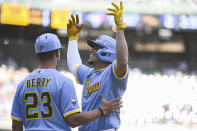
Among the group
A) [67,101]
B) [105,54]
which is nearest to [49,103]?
[67,101]

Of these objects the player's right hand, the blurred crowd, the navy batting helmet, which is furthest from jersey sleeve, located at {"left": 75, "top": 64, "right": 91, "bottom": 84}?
the blurred crowd

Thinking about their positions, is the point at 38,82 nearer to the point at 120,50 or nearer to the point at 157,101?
the point at 120,50

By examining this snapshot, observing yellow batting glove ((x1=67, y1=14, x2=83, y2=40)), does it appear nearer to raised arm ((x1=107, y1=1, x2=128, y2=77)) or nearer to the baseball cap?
raised arm ((x1=107, y1=1, x2=128, y2=77))

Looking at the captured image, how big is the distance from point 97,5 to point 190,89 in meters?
12.1

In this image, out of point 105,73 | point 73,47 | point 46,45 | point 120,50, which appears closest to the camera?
point 46,45

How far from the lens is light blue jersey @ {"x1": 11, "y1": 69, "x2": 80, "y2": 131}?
10.8ft

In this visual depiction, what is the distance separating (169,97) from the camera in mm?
7965

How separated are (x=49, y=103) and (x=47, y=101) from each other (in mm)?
24

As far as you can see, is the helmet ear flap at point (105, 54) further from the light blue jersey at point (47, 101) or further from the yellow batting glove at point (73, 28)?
the light blue jersey at point (47, 101)

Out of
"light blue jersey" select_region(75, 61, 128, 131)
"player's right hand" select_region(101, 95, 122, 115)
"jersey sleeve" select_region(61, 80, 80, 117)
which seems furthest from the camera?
"light blue jersey" select_region(75, 61, 128, 131)

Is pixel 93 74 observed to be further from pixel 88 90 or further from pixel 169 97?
pixel 169 97

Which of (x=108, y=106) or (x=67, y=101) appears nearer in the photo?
(x=67, y=101)

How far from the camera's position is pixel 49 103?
3.29m

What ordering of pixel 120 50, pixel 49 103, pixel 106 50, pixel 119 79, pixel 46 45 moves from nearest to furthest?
1. pixel 49 103
2. pixel 46 45
3. pixel 120 50
4. pixel 119 79
5. pixel 106 50
